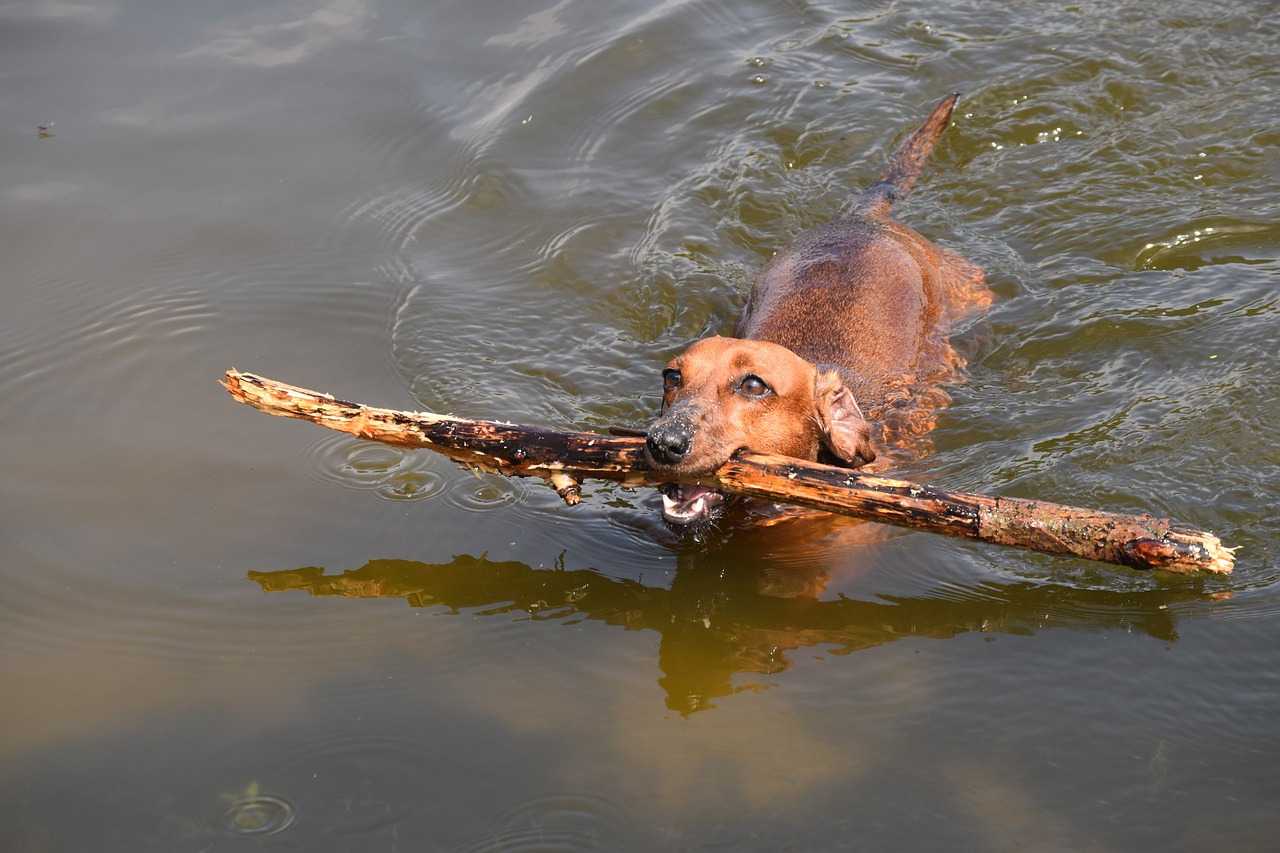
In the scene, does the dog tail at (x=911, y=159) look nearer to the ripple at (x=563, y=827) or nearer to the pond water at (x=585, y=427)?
the pond water at (x=585, y=427)

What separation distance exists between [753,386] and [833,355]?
1338 millimetres

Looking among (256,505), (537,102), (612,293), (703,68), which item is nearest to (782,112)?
(703,68)

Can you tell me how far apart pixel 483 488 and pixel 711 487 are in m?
1.29

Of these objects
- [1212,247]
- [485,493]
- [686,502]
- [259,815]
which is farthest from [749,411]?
[1212,247]

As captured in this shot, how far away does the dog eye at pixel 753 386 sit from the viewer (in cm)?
549

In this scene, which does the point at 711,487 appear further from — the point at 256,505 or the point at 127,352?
the point at 127,352

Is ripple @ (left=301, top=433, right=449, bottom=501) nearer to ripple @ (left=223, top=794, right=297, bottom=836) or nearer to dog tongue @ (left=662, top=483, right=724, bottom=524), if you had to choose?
dog tongue @ (left=662, top=483, right=724, bottom=524)

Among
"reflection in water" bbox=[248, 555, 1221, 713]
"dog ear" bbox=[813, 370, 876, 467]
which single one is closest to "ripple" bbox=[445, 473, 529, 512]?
"reflection in water" bbox=[248, 555, 1221, 713]

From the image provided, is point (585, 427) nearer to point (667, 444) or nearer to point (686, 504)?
point (686, 504)

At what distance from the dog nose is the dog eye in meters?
0.72

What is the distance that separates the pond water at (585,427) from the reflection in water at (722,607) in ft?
0.08

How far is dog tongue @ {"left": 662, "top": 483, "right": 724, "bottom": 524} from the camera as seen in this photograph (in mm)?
5344

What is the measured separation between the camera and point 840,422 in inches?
228

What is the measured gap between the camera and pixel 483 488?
598 cm
